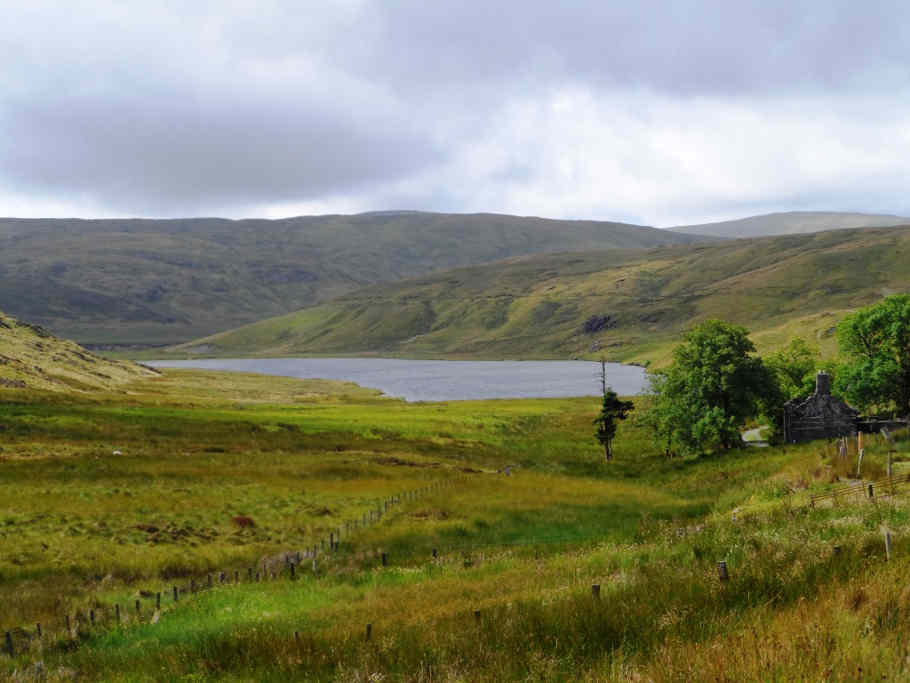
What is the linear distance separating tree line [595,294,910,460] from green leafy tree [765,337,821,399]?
731cm

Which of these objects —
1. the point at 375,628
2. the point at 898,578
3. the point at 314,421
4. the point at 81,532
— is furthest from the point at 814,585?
the point at 314,421

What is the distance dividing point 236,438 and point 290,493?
29795 millimetres

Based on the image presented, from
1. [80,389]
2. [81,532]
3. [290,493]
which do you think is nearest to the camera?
[81,532]

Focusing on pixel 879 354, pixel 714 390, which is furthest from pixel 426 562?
pixel 879 354

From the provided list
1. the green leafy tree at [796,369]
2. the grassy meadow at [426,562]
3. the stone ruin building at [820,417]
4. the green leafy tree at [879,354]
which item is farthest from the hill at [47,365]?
the green leafy tree at [879,354]

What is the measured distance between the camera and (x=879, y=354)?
6219 centimetres

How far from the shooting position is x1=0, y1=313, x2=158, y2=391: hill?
107062mm

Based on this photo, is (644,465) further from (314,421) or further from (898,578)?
(898,578)

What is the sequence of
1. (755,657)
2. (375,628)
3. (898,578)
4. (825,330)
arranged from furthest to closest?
(825,330) → (375,628) → (898,578) → (755,657)

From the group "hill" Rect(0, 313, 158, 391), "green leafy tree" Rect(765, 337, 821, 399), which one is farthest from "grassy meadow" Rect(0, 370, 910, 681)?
"hill" Rect(0, 313, 158, 391)

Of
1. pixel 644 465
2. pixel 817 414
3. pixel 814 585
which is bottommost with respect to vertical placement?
pixel 644 465

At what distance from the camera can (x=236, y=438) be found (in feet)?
230

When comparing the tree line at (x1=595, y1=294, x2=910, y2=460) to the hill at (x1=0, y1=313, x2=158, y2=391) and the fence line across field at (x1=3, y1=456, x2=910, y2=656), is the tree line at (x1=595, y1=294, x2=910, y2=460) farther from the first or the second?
the hill at (x1=0, y1=313, x2=158, y2=391)

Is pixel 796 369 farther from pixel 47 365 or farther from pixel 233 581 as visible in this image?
pixel 47 365
